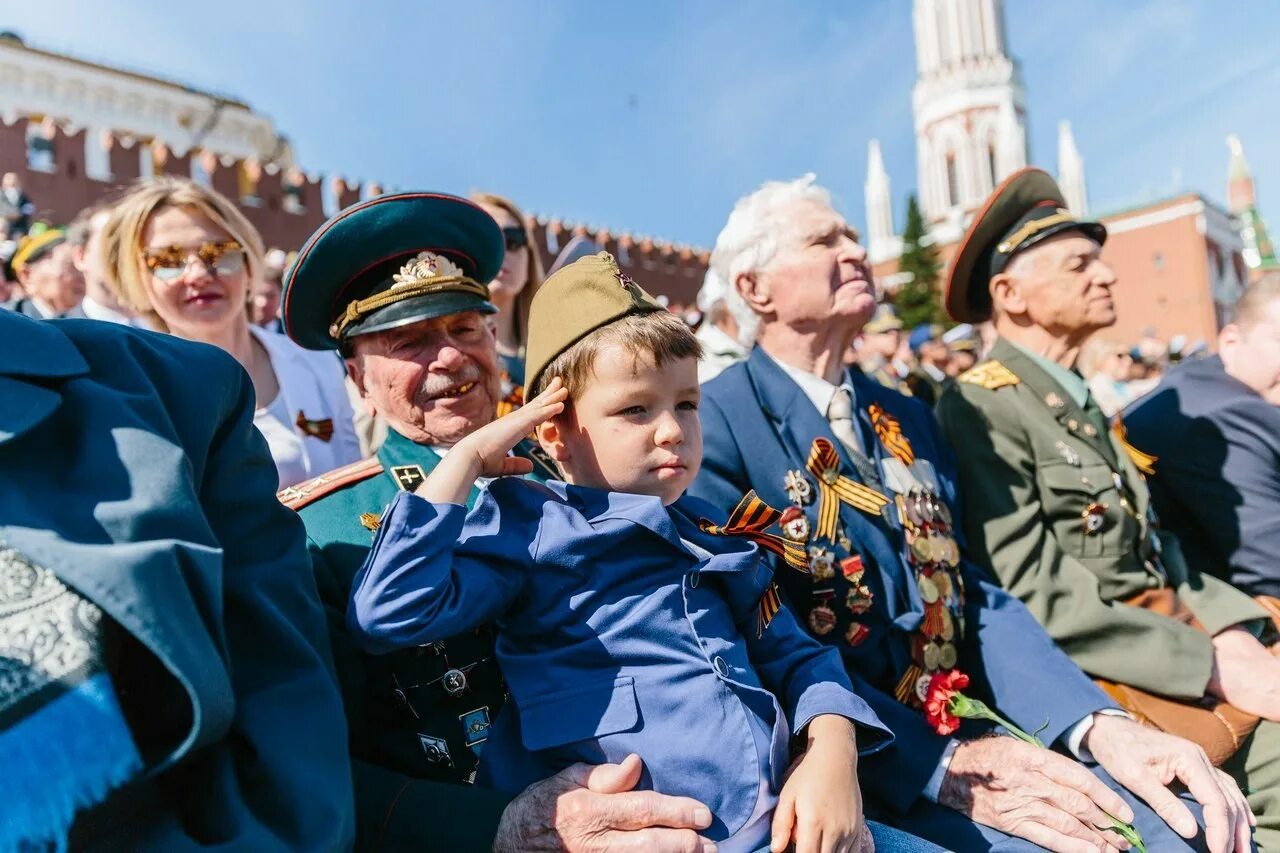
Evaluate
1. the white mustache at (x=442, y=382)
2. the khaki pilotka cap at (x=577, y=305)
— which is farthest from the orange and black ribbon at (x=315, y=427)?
the khaki pilotka cap at (x=577, y=305)

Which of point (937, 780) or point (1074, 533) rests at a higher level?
point (1074, 533)

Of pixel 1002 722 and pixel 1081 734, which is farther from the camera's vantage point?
pixel 1081 734

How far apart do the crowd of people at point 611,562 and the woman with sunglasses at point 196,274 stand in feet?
0.04

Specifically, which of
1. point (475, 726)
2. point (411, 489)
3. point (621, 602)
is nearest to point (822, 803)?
point (621, 602)

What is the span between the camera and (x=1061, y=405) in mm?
2920

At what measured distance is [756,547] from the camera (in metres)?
1.77

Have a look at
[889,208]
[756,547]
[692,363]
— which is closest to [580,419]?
[692,363]

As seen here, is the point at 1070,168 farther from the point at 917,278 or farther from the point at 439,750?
the point at 439,750

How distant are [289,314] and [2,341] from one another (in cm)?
102

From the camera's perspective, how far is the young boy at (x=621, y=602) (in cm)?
149

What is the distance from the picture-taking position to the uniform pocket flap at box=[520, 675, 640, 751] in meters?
1.54

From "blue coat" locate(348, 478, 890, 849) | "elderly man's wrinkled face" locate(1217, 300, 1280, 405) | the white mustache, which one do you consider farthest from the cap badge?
"elderly man's wrinkled face" locate(1217, 300, 1280, 405)

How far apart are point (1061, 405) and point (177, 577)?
2.64 metres

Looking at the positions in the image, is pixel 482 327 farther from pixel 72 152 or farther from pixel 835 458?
pixel 72 152
